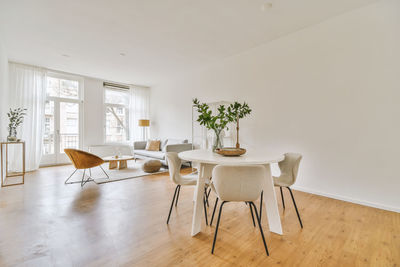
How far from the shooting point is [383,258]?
5.06ft

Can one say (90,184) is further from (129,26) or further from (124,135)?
(124,135)

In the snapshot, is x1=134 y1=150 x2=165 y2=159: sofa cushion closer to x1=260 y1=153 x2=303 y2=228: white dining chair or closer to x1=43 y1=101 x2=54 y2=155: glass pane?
x1=43 y1=101 x2=54 y2=155: glass pane

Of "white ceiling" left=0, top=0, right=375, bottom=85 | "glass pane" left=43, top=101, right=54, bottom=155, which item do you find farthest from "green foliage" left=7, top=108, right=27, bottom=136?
"white ceiling" left=0, top=0, right=375, bottom=85

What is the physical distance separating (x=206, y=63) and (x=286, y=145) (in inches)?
114

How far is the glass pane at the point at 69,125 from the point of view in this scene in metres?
5.59

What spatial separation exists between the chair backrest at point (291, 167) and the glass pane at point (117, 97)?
613 cm

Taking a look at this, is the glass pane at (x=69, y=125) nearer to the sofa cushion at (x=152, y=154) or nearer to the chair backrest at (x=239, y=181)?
the sofa cushion at (x=152, y=154)

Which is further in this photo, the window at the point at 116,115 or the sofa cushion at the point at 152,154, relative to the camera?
the window at the point at 116,115

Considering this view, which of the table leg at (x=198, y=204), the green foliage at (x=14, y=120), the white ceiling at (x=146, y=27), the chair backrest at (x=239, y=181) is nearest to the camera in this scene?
the chair backrest at (x=239, y=181)

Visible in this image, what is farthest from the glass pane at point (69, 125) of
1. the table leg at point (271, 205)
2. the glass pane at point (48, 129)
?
the table leg at point (271, 205)

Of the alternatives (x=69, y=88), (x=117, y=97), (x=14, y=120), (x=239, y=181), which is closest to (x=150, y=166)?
(x=14, y=120)

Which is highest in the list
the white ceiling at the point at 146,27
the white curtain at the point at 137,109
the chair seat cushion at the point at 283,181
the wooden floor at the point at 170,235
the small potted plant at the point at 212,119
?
the white ceiling at the point at 146,27

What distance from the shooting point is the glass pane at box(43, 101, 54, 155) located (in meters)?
5.34

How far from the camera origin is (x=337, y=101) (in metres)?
2.85
